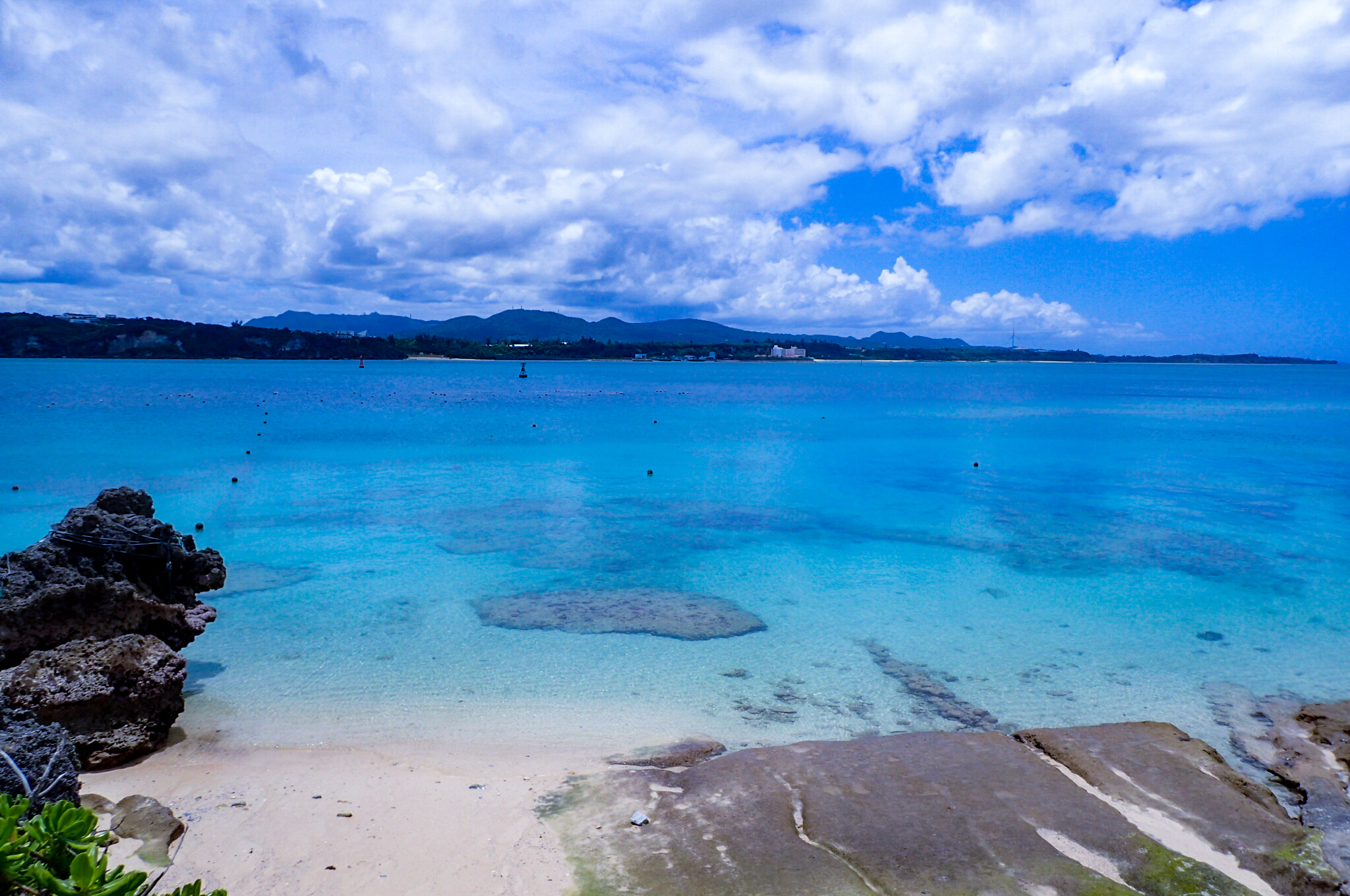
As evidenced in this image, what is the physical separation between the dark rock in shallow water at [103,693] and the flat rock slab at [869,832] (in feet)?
14.5

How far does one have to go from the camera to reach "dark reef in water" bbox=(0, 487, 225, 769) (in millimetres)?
7676

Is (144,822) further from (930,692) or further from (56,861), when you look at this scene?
(930,692)

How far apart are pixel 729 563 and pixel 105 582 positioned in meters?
11.0

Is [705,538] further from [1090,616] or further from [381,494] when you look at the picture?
[381,494]

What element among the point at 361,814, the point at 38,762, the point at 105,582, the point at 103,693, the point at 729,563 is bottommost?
the point at 729,563

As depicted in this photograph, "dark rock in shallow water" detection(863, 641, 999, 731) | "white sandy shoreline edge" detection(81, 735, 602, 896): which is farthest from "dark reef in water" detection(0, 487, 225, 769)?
"dark rock in shallow water" detection(863, 641, 999, 731)

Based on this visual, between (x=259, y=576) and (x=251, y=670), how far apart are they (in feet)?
16.5

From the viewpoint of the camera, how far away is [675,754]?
8391mm

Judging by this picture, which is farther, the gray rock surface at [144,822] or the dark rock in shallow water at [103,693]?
the dark rock in shallow water at [103,693]

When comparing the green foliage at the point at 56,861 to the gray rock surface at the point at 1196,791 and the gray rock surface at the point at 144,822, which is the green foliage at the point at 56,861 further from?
the gray rock surface at the point at 1196,791

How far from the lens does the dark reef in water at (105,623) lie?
7676mm

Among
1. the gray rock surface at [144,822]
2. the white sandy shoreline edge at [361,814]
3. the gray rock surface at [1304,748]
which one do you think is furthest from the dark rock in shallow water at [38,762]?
the gray rock surface at [1304,748]

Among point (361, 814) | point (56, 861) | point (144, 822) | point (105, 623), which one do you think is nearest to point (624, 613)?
point (361, 814)

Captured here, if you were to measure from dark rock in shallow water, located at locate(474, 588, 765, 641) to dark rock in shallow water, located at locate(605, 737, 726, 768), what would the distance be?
3423mm
